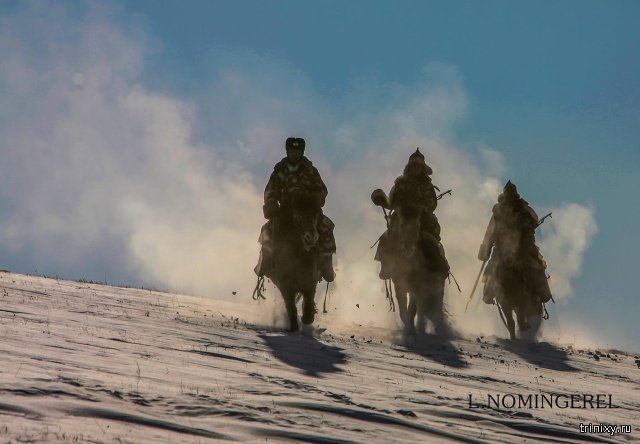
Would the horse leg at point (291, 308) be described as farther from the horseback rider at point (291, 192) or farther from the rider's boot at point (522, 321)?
the rider's boot at point (522, 321)

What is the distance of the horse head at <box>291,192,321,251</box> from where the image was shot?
52.7 ft

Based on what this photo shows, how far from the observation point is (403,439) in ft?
25.6

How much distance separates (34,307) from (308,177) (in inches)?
178

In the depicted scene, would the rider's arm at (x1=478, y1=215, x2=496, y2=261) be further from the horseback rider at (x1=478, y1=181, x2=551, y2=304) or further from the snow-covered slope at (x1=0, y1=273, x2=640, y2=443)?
the snow-covered slope at (x1=0, y1=273, x2=640, y2=443)

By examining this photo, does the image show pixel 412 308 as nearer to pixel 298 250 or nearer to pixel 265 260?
pixel 298 250

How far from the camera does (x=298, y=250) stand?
16.2m

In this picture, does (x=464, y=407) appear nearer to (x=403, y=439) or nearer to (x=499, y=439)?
(x=499, y=439)

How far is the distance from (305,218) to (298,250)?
0.50 meters

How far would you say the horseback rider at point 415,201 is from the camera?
60.0ft

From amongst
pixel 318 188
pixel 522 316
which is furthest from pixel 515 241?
pixel 318 188

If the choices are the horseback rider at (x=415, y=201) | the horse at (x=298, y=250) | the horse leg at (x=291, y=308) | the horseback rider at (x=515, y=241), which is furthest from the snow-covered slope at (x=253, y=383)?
the horseback rider at (x=515, y=241)

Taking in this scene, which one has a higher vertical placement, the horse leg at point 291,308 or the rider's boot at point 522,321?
the rider's boot at point 522,321

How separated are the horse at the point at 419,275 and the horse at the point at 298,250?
2435mm

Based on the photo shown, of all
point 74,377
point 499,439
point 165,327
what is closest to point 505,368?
point 165,327
